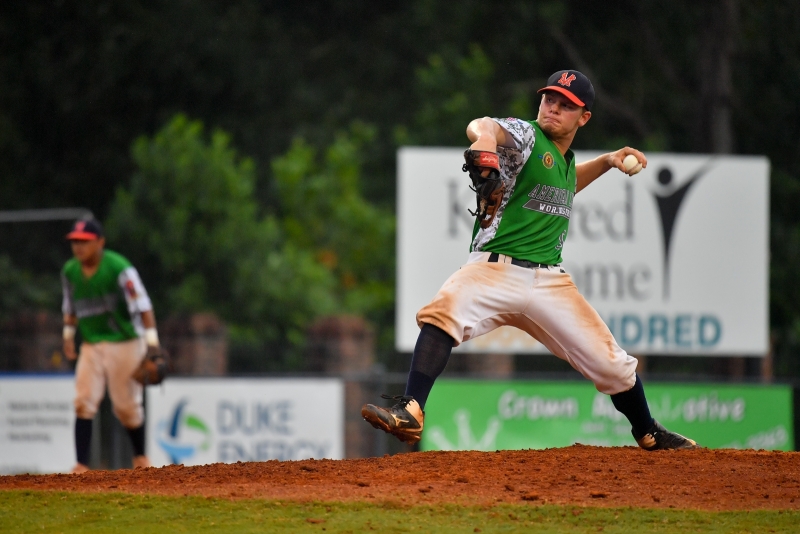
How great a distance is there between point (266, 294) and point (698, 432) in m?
9.23

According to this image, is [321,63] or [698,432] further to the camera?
[321,63]

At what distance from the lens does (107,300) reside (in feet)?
32.9

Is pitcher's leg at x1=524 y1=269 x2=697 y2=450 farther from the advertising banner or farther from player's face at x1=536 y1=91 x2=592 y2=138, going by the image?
the advertising banner

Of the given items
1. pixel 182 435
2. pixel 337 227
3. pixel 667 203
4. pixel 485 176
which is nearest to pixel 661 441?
pixel 485 176

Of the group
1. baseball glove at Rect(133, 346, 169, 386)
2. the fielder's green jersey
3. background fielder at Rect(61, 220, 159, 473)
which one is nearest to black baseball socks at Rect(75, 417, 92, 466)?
background fielder at Rect(61, 220, 159, 473)

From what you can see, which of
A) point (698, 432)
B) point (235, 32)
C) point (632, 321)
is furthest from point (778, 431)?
point (235, 32)

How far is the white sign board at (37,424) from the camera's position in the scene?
520 inches

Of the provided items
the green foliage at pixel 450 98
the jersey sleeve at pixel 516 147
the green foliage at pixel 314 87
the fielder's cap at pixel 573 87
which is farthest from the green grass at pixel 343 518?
the green foliage at pixel 450 98

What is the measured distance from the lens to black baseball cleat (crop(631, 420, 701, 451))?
22.0 ft

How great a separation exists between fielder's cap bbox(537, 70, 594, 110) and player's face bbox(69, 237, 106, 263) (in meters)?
5.10

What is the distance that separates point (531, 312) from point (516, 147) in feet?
2.72

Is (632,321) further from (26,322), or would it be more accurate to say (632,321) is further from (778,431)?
(26,322)

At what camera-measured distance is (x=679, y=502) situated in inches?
208

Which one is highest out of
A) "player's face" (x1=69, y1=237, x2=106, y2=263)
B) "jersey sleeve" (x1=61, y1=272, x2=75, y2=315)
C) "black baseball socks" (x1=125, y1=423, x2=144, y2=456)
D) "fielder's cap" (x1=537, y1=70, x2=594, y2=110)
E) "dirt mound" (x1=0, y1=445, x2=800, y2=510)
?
"fielder's cap" (x1=537, y1=70, x2=594, y2=110)
